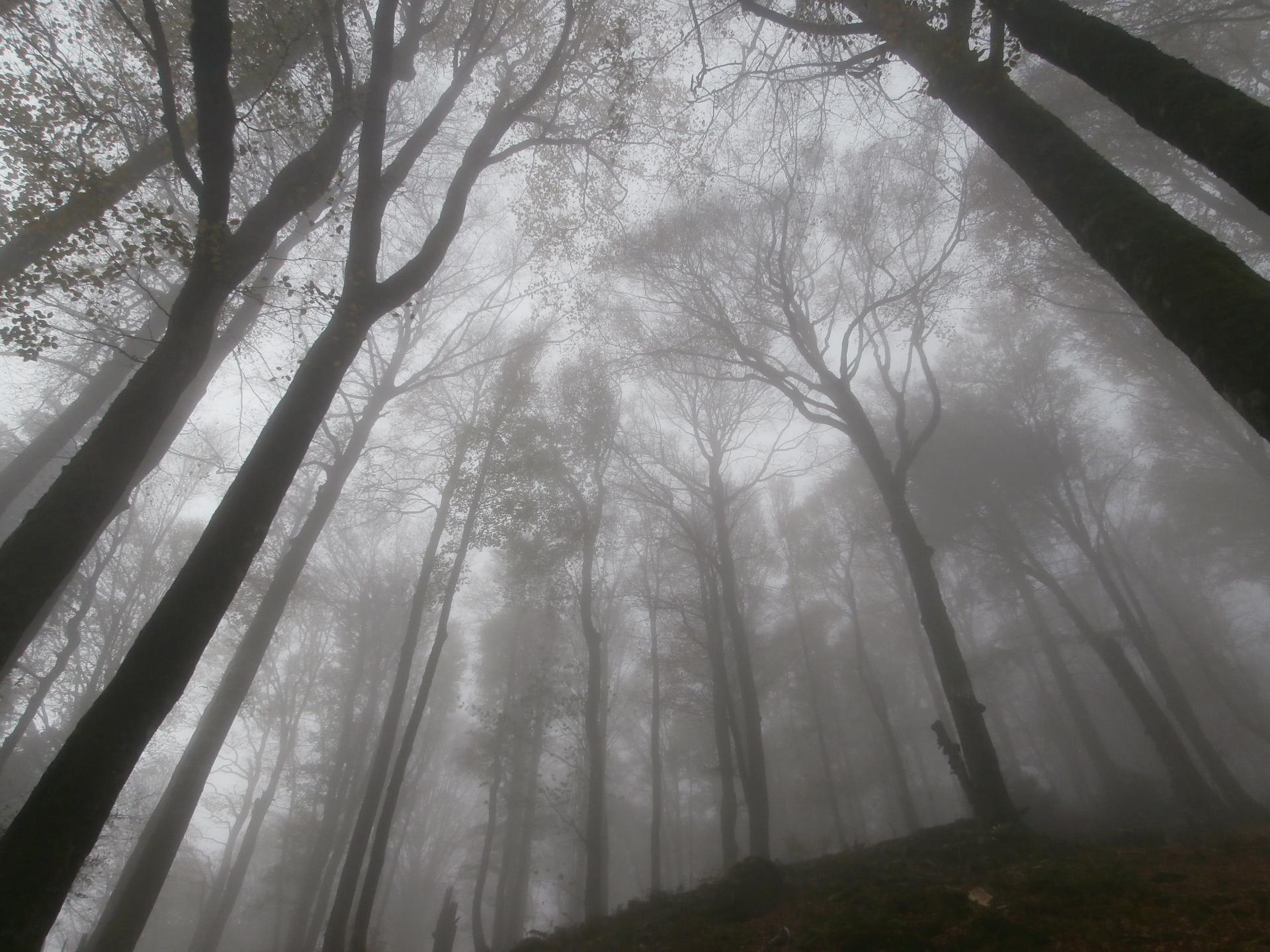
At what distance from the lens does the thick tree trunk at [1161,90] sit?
8.21 feet

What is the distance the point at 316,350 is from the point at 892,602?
29811mm

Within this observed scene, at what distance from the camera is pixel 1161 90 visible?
2.96 m

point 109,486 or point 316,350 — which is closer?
point 109,486

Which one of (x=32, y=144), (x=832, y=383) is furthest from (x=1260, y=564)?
(x=32, y=144)

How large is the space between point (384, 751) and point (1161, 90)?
1305 centimetres

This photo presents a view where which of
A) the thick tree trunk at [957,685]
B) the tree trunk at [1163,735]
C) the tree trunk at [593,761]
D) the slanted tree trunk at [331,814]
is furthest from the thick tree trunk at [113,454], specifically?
the tree trunk at [1163,735]

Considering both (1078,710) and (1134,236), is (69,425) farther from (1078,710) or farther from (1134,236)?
(1078,710)

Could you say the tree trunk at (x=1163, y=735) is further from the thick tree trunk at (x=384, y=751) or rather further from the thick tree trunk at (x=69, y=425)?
the thick tree trunk at (x=69, y=425)

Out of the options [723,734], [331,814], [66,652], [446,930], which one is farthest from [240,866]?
[723,734]

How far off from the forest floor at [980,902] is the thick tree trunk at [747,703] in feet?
10.7

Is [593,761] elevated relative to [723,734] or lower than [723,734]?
lower

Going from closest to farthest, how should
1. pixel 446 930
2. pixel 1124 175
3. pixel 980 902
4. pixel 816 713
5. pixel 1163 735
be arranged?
pixel 1124 175
pixel 980 902
pixel 446 930
pixel 1163 735
pixel 816 713

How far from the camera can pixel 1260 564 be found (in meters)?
20.3

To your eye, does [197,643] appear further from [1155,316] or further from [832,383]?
[832,383]
